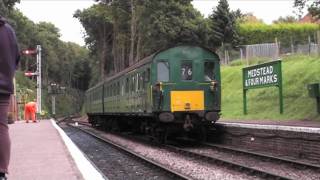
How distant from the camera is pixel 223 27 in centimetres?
5534

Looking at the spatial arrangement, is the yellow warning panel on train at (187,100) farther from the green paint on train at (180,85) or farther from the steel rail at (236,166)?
the steel rail at (236,166)

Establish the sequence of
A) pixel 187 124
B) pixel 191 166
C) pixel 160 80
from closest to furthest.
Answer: pixel 191 166
pixel 187 124
pixel 160 80

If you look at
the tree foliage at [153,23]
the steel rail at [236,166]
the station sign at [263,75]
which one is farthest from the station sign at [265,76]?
the tree foliage at [153,23]

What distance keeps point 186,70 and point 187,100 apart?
1.09 metres

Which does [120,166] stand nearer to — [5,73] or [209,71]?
[209,71]

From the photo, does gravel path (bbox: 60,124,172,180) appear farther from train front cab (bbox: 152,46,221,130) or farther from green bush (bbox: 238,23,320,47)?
green bush (bbox: 238,23,320,47)

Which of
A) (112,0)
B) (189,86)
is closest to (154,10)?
(112,0)

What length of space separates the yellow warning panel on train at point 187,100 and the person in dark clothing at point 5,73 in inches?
568

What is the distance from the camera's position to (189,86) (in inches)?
776

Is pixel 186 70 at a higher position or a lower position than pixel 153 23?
lower

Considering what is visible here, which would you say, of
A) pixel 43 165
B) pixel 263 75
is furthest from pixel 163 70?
pixel 43 165

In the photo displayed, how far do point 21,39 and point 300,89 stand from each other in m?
60.9

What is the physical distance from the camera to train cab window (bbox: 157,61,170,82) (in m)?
19.7

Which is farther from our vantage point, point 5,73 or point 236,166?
point 236,166
